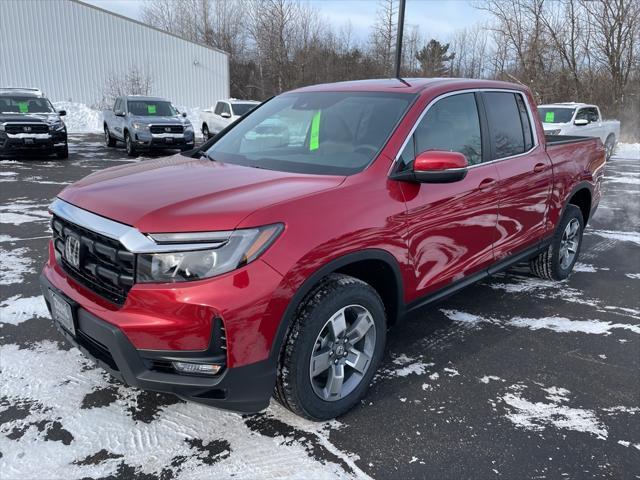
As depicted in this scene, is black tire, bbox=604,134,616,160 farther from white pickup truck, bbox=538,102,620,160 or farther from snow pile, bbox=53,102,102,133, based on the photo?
snow pile, bbox=53,102,102,133

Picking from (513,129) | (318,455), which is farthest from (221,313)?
(513,129)

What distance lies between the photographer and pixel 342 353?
9.16 ft

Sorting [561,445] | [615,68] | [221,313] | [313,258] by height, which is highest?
[615,68]

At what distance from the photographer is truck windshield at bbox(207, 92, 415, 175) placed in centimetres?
311

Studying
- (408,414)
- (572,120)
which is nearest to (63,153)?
(408,414)

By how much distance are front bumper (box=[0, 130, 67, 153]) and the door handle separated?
13.1m

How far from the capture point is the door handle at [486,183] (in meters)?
3.55

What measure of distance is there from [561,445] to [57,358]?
3064 millimetres

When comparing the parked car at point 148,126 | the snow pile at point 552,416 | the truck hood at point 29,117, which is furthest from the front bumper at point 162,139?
the snow pile at point 552,416

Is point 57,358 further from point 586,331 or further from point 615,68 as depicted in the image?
point 615,68

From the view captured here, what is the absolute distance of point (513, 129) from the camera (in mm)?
4152

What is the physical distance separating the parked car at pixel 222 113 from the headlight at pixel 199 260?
16.5 metres

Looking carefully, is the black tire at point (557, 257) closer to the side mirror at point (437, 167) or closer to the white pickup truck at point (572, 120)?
the side mirror at point (437, 167)

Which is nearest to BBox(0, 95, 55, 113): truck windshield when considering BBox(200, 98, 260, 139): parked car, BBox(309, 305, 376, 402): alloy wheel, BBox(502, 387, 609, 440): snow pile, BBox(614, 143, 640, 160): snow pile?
BBox(200, 98, 260, 139): parked car
